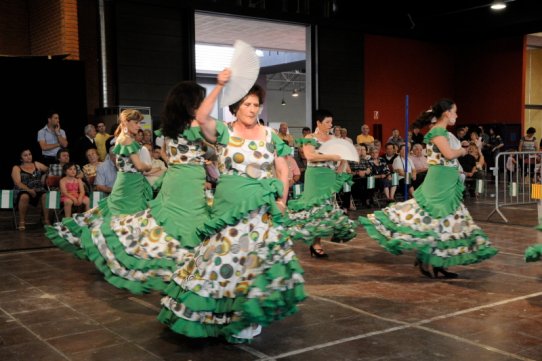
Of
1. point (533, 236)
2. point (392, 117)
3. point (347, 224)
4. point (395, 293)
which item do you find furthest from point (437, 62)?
point (395, 293)

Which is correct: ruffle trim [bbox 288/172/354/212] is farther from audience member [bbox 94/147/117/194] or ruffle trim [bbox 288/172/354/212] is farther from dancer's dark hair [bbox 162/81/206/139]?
audience member [bbox 94/147/117/194]

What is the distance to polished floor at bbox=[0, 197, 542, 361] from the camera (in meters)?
3.66

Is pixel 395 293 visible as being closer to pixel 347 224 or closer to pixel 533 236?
pixel 347 224

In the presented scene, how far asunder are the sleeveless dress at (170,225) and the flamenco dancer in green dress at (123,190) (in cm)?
73

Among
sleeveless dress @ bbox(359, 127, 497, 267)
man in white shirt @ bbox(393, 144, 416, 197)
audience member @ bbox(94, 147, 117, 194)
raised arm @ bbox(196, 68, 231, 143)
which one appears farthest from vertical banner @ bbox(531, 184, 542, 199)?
audience member @ bbox(94, 147, 117, 194)

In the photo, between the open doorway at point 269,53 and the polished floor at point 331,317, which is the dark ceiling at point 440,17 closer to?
the open doorway at point 269,53

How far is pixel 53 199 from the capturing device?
8852 millimetres

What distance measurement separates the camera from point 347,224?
6598mm

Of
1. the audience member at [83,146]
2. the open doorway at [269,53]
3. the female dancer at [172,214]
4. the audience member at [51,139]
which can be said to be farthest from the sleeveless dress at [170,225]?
the open doorway at [269,53]

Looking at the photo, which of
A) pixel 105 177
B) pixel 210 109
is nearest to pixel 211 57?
pixel 105 177

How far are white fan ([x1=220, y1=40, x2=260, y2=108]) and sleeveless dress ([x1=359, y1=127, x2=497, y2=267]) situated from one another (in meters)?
2.72

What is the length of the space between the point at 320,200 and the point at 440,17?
47.9ft

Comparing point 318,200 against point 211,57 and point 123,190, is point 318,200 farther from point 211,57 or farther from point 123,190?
point 211,57

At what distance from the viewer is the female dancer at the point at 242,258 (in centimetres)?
349
